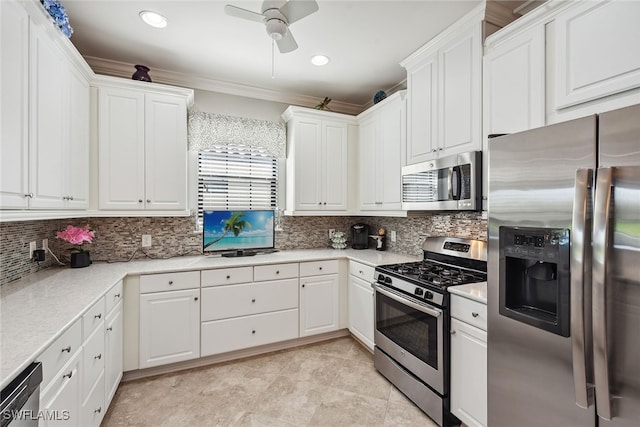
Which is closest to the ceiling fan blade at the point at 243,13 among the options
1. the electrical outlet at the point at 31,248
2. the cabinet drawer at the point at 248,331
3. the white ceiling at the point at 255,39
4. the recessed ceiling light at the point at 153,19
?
the white ceiling at the point at 255,39

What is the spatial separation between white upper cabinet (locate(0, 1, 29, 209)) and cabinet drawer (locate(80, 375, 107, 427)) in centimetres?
109

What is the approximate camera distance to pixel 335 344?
320 centimetres

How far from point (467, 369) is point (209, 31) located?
118 inches

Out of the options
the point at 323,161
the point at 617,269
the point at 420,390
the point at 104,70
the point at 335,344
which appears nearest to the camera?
the point at 617,269

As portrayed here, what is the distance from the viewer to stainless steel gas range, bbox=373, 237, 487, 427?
6.43 ft

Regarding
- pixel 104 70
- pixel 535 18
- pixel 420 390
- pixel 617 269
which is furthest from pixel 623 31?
pixel 104 70

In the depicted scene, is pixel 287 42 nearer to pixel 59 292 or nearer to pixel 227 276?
pixel 227 276

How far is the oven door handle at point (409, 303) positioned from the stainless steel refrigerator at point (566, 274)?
0.44 m

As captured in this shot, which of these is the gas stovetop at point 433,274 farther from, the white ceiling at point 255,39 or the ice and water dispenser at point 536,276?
the white ceiling at point 255,39

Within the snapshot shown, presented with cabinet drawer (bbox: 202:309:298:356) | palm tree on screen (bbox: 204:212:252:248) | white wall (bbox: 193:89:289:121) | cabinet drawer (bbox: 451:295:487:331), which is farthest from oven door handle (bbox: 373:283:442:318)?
white wall (bbox: 193:89:289:121)

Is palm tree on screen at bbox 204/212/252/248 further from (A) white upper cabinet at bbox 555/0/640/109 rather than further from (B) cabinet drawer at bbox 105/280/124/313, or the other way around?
(A) white upper cabinet at bbox 555/0/640/109

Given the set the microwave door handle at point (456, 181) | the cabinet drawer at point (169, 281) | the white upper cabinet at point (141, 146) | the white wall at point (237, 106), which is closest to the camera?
the microwave door handle at point (456, 181)

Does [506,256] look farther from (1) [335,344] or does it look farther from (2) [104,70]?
(2) [104,70]

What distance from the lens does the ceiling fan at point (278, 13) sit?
65.7 inches
